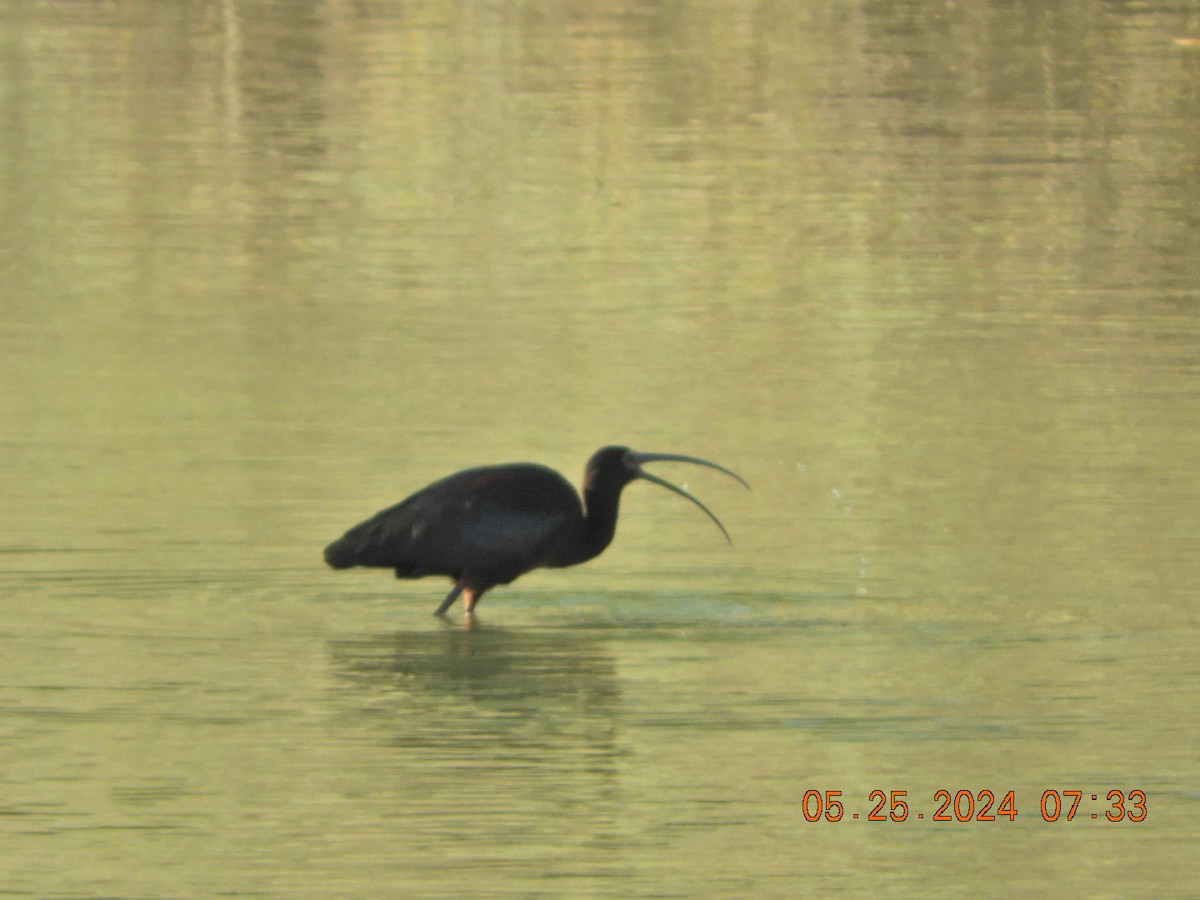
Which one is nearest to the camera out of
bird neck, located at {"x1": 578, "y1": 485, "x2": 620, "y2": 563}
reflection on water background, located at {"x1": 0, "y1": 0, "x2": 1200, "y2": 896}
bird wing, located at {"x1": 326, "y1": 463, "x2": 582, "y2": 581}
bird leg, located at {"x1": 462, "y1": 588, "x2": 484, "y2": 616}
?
reflection on water background, located at {"x1": 0, "y1": 0, "x2": 1200, "y2": 896}

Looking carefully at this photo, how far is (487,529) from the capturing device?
1045cm

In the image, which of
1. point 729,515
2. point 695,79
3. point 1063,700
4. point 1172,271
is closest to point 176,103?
point 695,79

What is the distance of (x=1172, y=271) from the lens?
17906mm

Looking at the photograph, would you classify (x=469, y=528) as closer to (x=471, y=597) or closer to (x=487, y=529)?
(x=487, y=529)

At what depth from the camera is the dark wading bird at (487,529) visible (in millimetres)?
10391

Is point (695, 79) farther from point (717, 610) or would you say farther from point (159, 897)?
point (159, 897)

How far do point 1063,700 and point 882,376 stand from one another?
18.4ft

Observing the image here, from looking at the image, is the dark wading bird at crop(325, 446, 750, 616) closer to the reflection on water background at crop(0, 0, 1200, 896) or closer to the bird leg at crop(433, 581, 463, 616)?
the bird leg at crop(433, 581, 463, 616)

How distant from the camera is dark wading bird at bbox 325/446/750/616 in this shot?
34.1ft

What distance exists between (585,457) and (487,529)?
2392 millimetres
